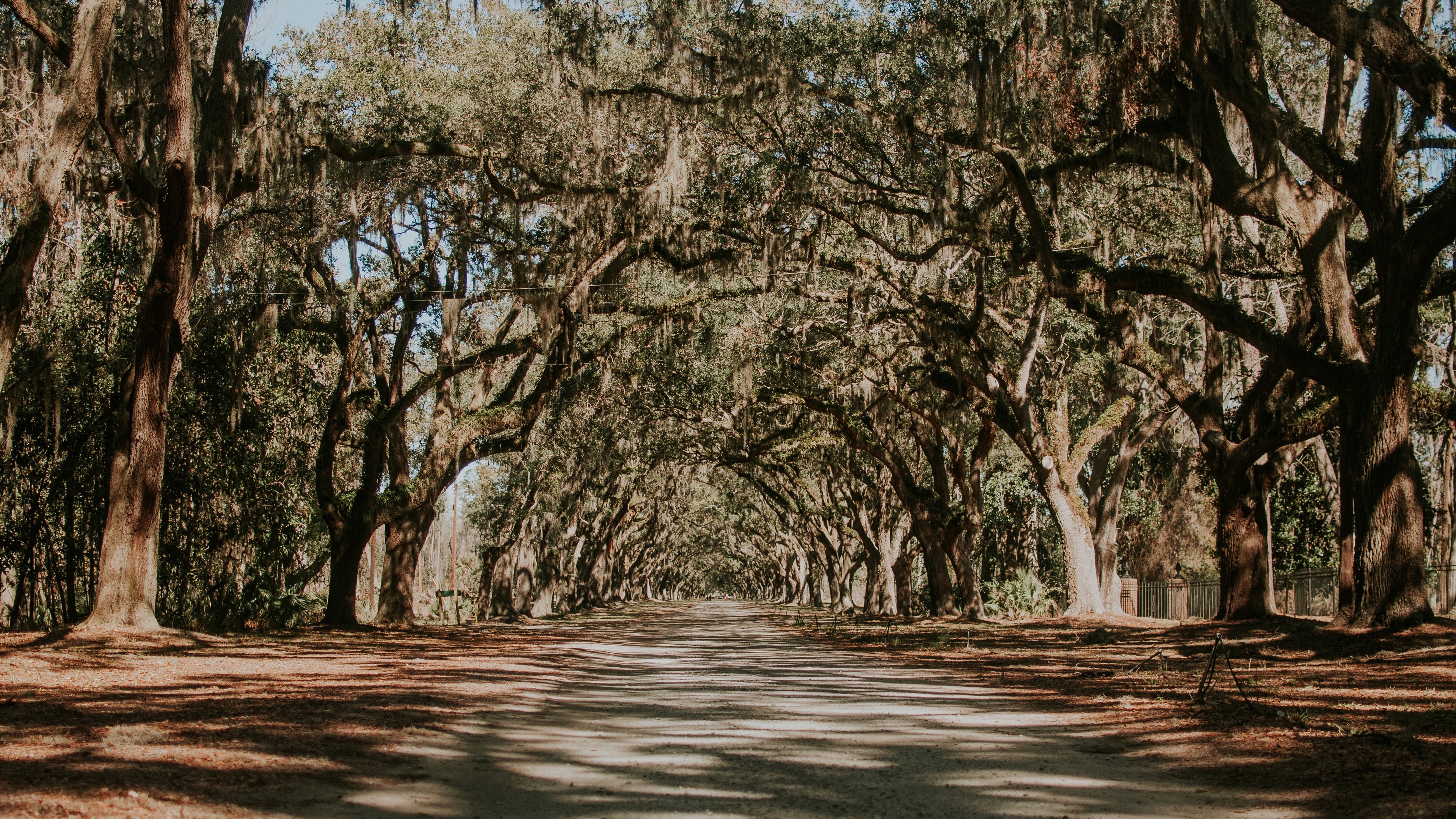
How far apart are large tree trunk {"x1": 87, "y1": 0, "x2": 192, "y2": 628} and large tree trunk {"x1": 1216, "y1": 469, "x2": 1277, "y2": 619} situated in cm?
1346

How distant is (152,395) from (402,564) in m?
7.93

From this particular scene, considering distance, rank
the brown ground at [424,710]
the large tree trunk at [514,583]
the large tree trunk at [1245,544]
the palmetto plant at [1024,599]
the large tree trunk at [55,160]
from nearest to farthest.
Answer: the brown ground at [424,710], the large tree trunk at [55,160], the large tree trunk at [1245,544], the palmetto plant at [1024,599], the large tree trunk at [514,583]

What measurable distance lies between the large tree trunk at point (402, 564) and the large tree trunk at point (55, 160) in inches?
371

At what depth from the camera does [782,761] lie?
5953 millimetres

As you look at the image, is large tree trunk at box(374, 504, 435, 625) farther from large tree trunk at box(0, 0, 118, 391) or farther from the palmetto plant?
the palmetto plant

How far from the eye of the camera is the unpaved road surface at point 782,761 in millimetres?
4824

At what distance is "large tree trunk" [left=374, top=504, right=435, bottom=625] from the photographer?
1989cm

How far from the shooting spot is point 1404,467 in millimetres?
11109

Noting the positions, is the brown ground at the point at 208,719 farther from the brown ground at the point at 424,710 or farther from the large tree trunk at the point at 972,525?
the large tree trunk at the point at 972,525

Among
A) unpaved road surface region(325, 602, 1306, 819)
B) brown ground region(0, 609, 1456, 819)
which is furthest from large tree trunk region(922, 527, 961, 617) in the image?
unpaved road surface region(325, 602, 1306, 819)

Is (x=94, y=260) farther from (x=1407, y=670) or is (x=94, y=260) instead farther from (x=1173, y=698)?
(x=1407, y=670)

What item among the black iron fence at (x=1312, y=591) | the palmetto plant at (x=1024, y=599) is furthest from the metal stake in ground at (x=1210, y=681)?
the black iron fence at (x=1312, y=591)

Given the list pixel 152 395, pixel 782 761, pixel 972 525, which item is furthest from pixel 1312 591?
pixel 782 761

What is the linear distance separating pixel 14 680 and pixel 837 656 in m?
9.52
